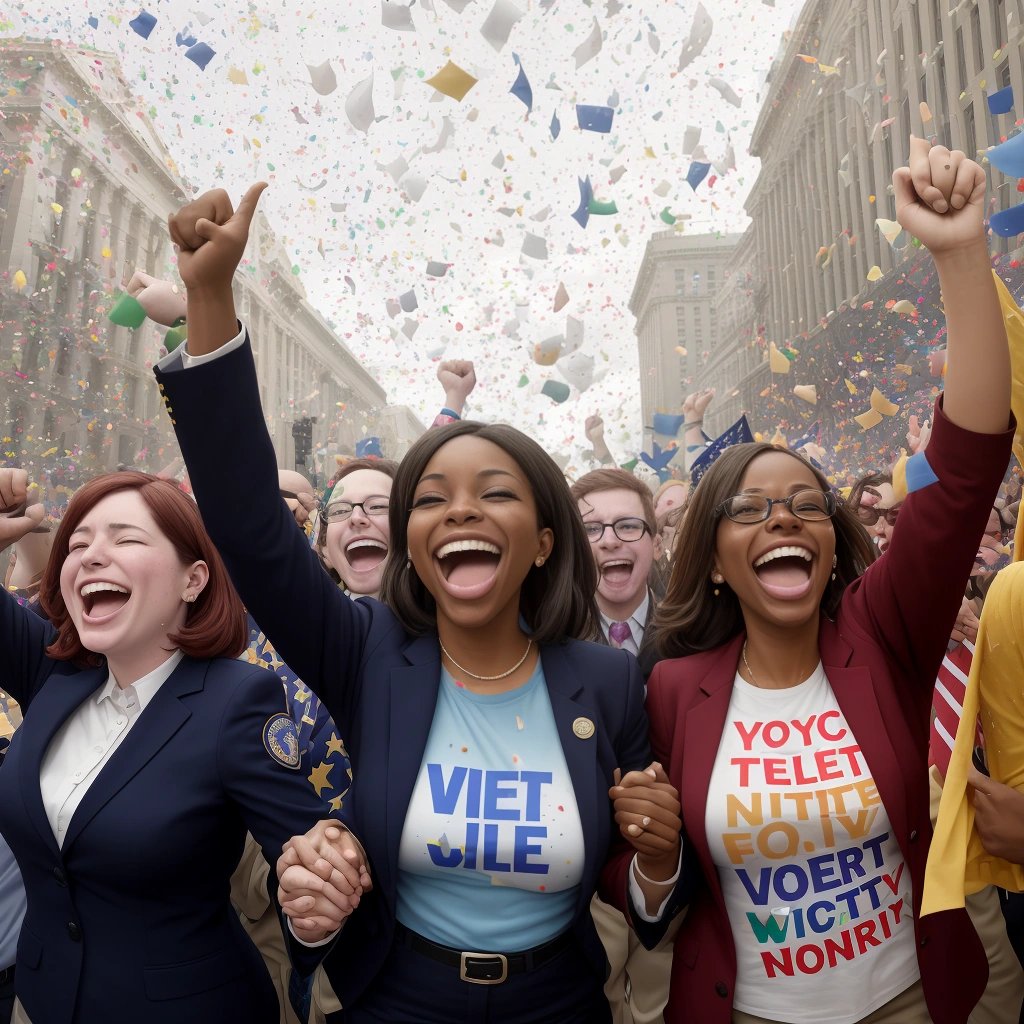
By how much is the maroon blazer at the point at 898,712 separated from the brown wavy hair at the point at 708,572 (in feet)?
0.70

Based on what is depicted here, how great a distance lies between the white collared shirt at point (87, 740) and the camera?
183 cm

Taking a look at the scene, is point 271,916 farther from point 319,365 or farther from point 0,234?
point 319,365

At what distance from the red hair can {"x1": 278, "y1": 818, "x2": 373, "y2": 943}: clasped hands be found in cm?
75

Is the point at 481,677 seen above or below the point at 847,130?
below

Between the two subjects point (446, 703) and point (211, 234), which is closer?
point (211, 234)

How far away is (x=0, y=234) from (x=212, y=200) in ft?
77.7

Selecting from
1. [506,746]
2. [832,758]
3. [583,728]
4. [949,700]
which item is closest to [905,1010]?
[832,758]

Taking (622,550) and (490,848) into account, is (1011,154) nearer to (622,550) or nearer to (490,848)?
(490,848)

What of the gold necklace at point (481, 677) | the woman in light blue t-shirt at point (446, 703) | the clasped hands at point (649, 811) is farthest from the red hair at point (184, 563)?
the clasped hands at point (649, 811)

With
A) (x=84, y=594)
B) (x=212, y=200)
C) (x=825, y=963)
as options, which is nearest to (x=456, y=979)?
(x=825, y=963)

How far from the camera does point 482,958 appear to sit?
1639 millimetres

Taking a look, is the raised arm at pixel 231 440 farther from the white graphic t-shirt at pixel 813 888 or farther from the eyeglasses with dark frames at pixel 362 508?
the eyeglasses with dark frames at pixel 362 508

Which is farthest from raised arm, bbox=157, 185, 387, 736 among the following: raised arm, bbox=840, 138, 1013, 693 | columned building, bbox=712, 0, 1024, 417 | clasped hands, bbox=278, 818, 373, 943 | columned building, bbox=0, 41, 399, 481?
columned building, bbox=0, 41, 399, 481

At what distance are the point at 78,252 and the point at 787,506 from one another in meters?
25.9
